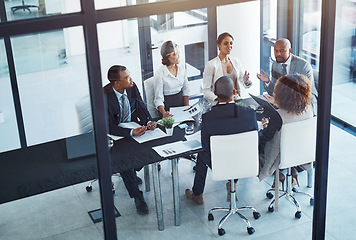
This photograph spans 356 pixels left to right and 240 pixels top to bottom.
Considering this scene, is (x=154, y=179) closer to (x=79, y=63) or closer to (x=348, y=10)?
(x=79, y=63)

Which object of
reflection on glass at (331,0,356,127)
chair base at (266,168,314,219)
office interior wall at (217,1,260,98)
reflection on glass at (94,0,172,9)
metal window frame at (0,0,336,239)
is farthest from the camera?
reflection on glass at (331,0,356,127)

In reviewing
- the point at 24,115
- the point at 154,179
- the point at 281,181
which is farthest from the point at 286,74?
the point at 24,115

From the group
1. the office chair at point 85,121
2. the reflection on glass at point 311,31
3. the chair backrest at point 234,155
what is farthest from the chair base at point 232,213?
the office chair at point 85,121

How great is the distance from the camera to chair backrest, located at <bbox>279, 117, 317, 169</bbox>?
4207 mm

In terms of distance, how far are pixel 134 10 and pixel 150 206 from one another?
5.12 feet

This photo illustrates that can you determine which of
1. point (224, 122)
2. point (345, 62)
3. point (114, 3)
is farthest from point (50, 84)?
point (345, 62)

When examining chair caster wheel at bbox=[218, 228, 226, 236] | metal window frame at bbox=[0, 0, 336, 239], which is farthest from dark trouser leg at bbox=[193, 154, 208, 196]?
metal window frame at bbox=[0, 0, 336, 239]

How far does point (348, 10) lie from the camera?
207 inches

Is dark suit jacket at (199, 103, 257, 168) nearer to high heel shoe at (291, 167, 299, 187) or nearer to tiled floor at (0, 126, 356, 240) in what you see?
tiled floor at (0, 126, 356, 240)

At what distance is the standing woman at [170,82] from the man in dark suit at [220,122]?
0.73 feet

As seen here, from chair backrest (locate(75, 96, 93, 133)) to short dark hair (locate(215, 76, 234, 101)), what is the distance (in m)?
1.04

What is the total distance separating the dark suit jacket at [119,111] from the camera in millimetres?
3487

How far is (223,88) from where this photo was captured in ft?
13.2

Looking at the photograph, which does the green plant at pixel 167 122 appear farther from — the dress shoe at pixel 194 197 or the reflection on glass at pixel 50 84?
the reflection on glass at pixel 50 84
